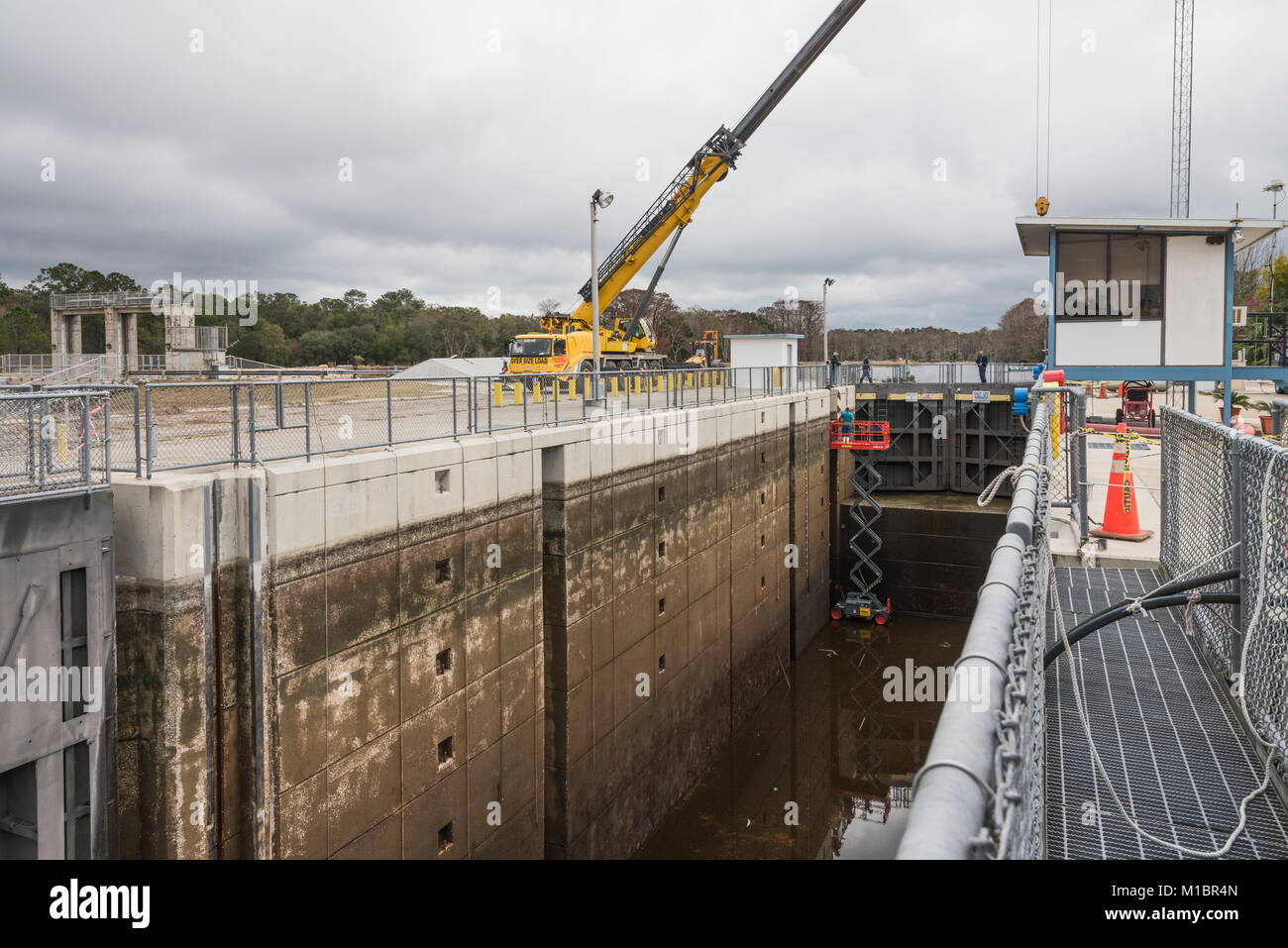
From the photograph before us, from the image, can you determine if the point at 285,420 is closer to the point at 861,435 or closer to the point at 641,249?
the point at 641,249

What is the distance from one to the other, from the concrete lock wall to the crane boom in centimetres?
1206

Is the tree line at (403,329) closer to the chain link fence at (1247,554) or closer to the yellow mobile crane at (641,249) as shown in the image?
the yellow mobile crane at (641,249)

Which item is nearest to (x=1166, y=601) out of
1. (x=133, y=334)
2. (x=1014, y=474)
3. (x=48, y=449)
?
(x=1014, y=474)

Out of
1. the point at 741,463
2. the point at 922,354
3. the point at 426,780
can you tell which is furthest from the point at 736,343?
the point at 922,354

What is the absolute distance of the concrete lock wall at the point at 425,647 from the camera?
316 inches

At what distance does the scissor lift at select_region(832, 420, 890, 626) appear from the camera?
94.9 feet

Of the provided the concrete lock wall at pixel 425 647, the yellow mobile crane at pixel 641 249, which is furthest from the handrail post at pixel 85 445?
the yellow mobile crane at pixel 641 249

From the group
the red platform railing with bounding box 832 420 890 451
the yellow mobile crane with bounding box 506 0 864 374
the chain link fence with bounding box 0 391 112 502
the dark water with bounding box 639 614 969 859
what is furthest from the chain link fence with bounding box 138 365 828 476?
the red platform railing with bounding box 832 420 890 451

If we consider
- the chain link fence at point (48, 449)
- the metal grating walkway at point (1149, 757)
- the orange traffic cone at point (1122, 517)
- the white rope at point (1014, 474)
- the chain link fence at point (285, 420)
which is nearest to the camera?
the metal grating walkway at point (1149, 757)

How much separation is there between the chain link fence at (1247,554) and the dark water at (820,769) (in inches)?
451

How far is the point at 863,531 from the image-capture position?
1168 inches

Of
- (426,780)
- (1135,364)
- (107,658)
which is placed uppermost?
(1135,364)
